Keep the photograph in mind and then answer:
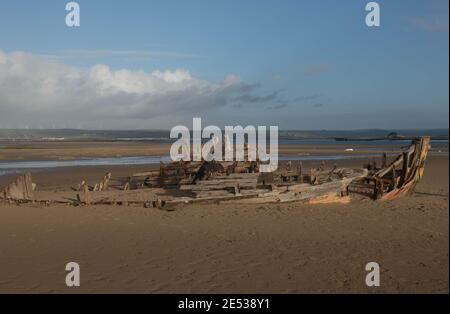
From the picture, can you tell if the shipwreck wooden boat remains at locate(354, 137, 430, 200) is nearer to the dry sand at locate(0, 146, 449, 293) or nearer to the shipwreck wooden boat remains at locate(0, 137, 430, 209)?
the shipwreck wooden boat remains at locate(0, 137, 430, 209)

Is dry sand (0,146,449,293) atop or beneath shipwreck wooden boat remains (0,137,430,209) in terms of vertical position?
beneath

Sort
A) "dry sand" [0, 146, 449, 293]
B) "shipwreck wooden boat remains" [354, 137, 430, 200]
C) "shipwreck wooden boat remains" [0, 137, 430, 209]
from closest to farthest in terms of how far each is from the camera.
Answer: "dry sand" [0, 146, 449, 293] → "shipwreck wooden boat remains" [0, 137, 430, 209] → "shipwreck wooden boat remains" [354, 137, 430, 200]

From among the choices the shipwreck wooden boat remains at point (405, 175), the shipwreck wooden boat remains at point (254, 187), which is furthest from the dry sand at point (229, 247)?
the shipwreck wooden boat remains at point (405, 175)

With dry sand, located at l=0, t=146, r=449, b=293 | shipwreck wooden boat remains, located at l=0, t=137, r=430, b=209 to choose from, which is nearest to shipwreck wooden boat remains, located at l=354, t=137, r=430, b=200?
shipwreck wooden boat remains, located at l=0, t=137, r=430, b=209

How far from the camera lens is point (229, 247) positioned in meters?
9.70

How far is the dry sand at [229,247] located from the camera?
7.44 m

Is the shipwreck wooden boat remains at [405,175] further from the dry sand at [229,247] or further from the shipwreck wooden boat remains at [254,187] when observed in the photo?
the dry sand at [229,247]

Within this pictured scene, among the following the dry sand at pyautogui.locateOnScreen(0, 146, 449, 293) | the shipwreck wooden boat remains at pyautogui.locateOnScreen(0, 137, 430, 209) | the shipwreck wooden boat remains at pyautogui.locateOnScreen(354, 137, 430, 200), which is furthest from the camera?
the shipwreck wooden boat remains at pyautogui.locateOnScreen(354, 137, 430, 200)

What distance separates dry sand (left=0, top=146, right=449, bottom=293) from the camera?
744 centimetres

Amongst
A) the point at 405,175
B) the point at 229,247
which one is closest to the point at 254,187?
the point at 229,247

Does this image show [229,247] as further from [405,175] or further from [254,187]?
[405,175]
